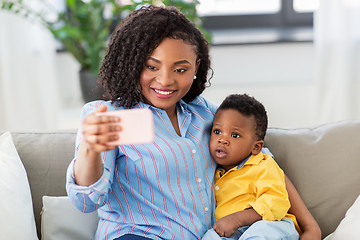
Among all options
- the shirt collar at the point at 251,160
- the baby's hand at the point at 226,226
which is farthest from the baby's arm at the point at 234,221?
the shirt collar at the point at 251,160

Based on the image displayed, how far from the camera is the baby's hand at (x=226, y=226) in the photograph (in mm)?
1419

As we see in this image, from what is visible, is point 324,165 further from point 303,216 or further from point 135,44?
point 135,44

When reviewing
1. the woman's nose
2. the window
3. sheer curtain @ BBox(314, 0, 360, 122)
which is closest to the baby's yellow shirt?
the woman's nose

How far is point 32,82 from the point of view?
296 cm

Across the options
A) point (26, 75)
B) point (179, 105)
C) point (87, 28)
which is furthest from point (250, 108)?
point (26, 75)

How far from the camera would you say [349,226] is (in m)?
1.50

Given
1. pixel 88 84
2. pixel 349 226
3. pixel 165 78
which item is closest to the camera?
pixel 165 78

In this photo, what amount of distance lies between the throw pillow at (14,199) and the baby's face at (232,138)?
57cm

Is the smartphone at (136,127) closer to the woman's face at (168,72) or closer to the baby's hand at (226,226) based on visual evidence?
the woman's face at (168,72)

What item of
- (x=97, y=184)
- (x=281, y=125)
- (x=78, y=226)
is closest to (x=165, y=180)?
(x=97, y=184)

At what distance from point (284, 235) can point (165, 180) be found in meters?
0.36

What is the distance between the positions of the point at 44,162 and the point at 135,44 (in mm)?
535

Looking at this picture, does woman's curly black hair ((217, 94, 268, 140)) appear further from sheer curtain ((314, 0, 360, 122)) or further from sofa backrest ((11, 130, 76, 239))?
sheer curtain ((314, 0, 360, 122))

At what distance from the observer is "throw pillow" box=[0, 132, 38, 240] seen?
143cm
